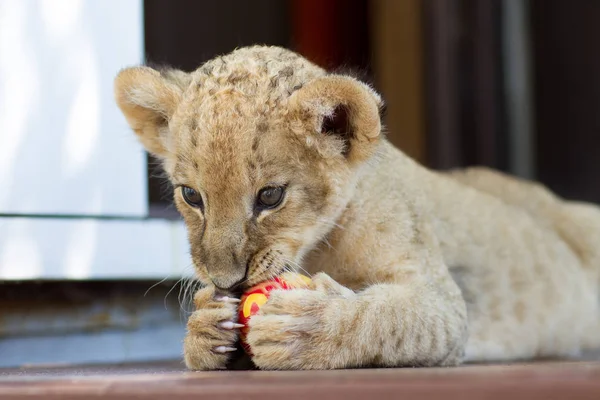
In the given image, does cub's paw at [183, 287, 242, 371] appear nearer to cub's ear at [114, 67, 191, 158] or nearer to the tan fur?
the tan fur

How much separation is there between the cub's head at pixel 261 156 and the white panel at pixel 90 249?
0.48 metres

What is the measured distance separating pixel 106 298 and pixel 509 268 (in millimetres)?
1577

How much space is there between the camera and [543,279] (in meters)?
3.53

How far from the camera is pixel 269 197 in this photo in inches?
88.7

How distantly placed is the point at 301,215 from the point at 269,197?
0.12 m

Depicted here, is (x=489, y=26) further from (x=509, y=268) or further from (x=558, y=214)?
(x=509, y=268)

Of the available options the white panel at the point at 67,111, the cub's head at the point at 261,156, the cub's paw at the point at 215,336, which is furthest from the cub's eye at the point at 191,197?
the white panel at the point at 67,111

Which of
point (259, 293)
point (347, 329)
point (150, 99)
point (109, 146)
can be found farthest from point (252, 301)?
point (109, 146)

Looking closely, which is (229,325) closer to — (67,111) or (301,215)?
(301,215)

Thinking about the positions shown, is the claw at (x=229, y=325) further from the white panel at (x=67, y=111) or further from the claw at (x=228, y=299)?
the white panel at (x=67, y=111)

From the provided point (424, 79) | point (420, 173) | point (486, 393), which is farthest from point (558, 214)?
point (486, 393)

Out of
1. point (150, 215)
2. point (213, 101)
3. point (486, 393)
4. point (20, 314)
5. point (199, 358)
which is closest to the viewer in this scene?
point (486, 393)

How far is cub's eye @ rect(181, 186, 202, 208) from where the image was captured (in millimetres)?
2332

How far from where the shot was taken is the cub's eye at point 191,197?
7.65ft
